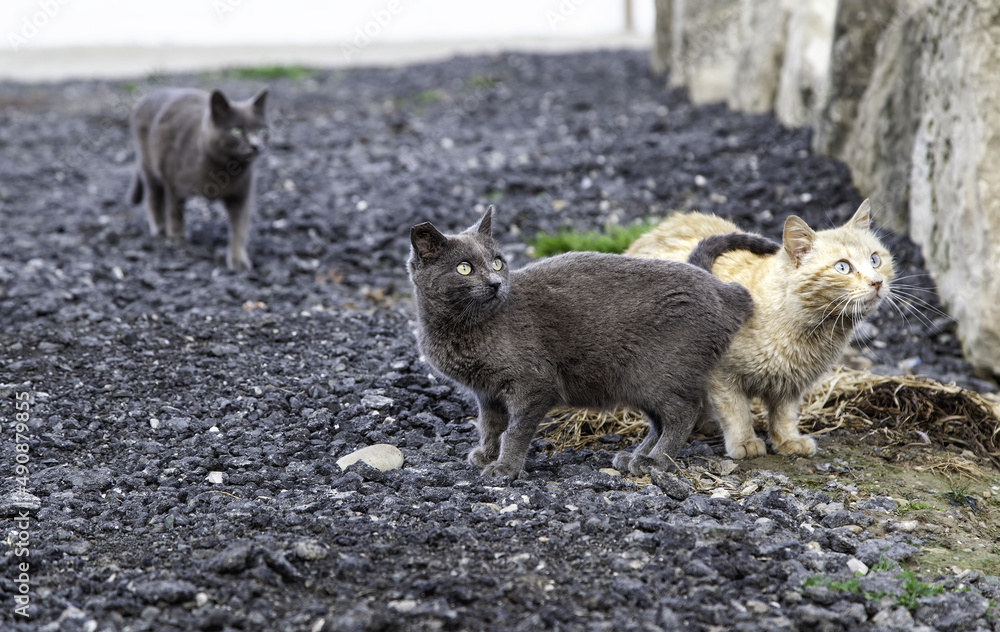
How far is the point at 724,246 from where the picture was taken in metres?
4.32

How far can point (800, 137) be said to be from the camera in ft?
27.2

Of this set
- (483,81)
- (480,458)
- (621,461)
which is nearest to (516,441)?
(480,458)

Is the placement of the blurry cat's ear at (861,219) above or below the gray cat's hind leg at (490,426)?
above

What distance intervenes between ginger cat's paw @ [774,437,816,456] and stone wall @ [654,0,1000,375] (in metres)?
1.85

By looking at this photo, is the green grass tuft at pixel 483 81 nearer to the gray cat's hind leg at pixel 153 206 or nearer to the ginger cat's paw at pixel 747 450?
the gray cat's hind leg at pixel 153 206

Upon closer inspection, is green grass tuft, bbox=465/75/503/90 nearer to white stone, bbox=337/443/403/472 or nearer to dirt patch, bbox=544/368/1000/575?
dirt patch, bbox=544/368/1000/575

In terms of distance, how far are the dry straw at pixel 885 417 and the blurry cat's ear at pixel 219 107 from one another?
3744mm

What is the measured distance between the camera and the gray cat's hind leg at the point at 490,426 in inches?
161

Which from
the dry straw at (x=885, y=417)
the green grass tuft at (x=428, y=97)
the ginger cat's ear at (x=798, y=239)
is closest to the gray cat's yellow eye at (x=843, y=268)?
the ginger cat's ear at (x=798, y=239)

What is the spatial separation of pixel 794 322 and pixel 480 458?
151cm

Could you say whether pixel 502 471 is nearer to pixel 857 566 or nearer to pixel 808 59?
pixel 857 566

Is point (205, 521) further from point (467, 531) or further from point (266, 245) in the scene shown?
point (266, 245)

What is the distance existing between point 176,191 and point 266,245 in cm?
83

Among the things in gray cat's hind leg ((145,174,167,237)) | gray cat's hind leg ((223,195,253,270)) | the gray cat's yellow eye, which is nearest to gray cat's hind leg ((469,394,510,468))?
the gray cat's yellow eye
